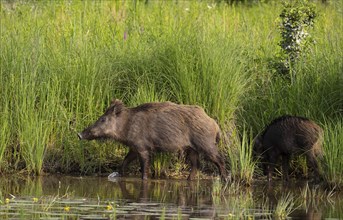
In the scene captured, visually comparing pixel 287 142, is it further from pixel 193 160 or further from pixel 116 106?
pixel 116 106

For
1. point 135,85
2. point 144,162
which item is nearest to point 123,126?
point 144,162

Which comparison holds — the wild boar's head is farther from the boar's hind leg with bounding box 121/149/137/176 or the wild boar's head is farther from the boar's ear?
the boar's hind leg with bounding box 121/149/137/176

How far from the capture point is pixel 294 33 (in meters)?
12.9

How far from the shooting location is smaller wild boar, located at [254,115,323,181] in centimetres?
1111

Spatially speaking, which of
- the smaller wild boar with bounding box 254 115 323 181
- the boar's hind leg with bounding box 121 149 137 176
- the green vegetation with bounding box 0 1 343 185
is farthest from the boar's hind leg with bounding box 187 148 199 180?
the smaller wild boar with bounding box 254 115 323 181

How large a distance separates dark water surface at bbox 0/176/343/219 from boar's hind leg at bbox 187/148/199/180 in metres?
0.15

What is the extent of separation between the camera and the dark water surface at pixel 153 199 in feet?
27.8

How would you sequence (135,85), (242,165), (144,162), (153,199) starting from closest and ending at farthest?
(153,199) < (242,165) < (144,162) < (135,85)

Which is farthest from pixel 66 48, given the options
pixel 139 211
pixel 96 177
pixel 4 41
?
pixel 139 211

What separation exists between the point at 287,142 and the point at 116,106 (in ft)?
7.54

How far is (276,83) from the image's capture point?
491 inches

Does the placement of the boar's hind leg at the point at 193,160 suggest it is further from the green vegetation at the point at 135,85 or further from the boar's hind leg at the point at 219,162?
the green vegetation at the point at 135,85

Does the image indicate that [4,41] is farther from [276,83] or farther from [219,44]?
[276,83]

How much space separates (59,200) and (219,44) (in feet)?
13.3
